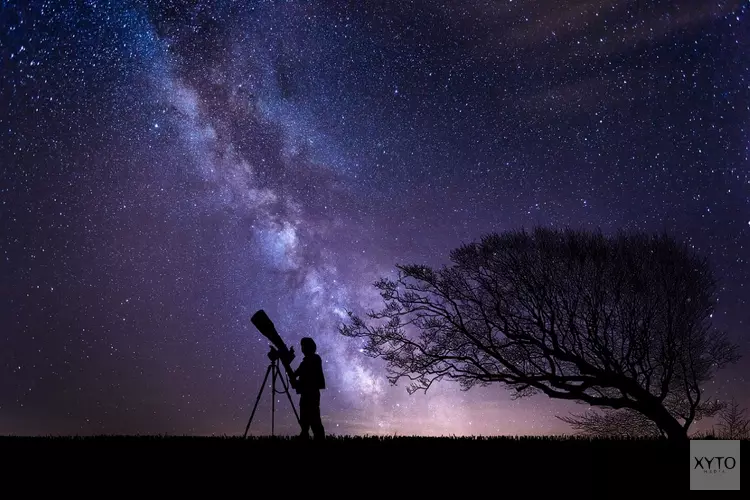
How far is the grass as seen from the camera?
227 inches

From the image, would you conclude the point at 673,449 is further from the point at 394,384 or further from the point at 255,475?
the point at 394,384

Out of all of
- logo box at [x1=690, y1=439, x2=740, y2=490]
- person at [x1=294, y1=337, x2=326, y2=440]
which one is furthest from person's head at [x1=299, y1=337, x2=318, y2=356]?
logo box at [x1=690, y1=439, x2=740, y2=490]

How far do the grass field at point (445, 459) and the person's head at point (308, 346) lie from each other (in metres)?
1.48

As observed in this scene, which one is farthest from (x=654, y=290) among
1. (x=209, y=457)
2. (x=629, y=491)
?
(x=209, y=457)

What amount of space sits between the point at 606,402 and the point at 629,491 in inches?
448

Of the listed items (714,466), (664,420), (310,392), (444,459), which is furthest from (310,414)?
(664,420)

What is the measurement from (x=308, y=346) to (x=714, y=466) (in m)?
6.04

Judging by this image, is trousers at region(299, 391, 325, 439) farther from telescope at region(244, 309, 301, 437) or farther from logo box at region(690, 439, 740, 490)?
logo box at region(690, 439, 740, 490)

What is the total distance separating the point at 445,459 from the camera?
702 centimetres

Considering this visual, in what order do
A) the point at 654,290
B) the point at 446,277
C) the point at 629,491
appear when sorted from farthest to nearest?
the point at 446,277 → the point at 654,290 → the point at 629,491

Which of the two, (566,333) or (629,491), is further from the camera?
(566,333)

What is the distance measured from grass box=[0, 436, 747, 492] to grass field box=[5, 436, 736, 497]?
0.04 feet

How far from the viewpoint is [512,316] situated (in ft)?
50.9

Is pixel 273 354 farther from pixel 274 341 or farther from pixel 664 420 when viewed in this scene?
pixel 664 420
